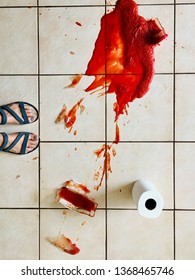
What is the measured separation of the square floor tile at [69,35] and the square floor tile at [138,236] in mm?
683

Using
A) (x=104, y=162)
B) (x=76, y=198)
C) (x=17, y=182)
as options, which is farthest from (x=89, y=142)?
(x=17, y=182)

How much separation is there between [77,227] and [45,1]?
1.00 metres

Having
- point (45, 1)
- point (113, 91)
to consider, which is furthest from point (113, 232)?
point (45, 1)

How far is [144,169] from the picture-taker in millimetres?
1289

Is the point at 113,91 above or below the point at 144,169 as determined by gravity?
above

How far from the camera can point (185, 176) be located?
129 centimetres

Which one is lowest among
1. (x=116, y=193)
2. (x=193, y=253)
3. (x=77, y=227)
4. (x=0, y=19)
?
(x=193, y=253)

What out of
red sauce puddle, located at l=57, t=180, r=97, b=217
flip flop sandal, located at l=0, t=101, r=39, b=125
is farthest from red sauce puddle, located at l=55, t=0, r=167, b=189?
red sauce puddle, located at l=57, t=180, r=97, b=217

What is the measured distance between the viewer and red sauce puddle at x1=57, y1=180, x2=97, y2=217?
129 cm

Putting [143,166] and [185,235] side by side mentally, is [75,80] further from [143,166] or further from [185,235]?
[185,235]

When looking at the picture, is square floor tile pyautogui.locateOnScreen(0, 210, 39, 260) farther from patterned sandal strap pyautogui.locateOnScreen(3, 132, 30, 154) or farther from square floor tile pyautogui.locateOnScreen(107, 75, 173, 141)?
square floor tile pyautogui.locateOnScreen(107, 75, 173, 141)

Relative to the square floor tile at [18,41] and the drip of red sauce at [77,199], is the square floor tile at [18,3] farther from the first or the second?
the drip of red sauce at [77,199]

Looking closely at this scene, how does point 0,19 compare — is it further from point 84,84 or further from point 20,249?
point 20,249

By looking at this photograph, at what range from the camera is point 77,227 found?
131 centimetres
